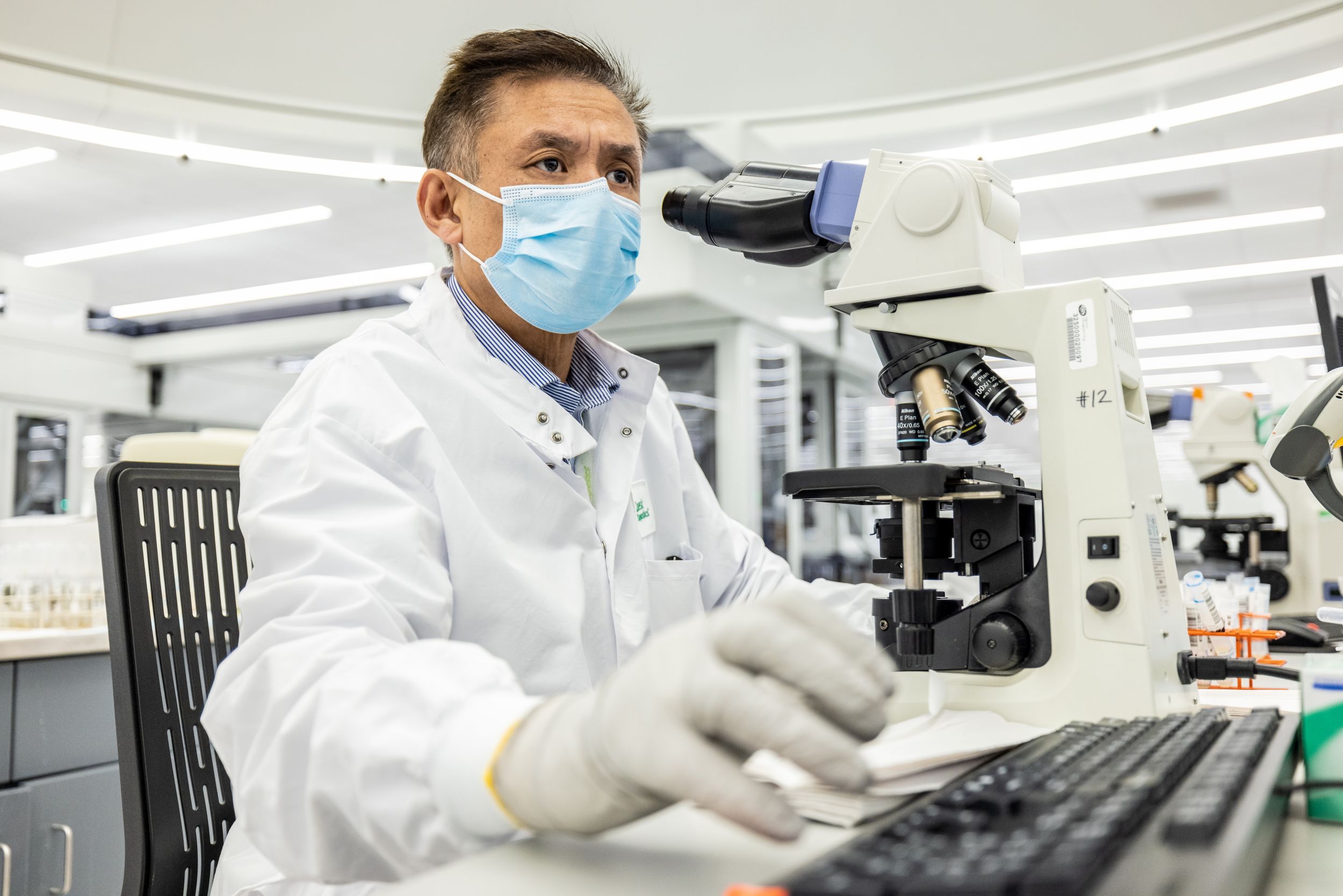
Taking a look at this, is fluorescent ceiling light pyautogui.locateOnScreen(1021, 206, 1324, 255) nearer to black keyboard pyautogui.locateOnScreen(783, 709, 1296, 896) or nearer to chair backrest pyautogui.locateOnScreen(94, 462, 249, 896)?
chair backrest pyautogui.locateOnScreen(94, 462, 249, 896)

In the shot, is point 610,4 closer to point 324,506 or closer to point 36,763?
point 36,763

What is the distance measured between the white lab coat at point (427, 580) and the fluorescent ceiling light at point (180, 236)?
5.41m

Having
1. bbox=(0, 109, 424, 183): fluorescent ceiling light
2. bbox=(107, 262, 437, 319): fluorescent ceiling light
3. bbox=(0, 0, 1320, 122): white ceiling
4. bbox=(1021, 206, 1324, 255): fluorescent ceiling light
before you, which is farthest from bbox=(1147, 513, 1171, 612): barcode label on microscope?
bbox=(107, 262, 437, 319): fluorescent ceiling light

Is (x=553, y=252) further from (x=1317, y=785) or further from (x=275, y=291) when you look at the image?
(x=275, y=291)

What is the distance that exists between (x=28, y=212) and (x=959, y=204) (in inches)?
270

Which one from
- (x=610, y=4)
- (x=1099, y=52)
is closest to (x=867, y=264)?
(x=610, y=4)

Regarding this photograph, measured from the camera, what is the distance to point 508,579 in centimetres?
99

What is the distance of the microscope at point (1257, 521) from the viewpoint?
2.41 m

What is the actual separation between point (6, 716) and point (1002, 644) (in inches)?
70.0

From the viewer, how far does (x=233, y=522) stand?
1.18 metres

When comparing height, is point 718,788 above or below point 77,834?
above

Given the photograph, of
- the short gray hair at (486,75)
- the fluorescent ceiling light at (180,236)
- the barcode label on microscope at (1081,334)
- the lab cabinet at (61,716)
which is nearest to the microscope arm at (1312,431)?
the barcode label on microscope at (1081,334)

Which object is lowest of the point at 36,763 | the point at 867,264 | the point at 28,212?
the point at 36,763

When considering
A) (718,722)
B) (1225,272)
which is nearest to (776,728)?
(718,722)
